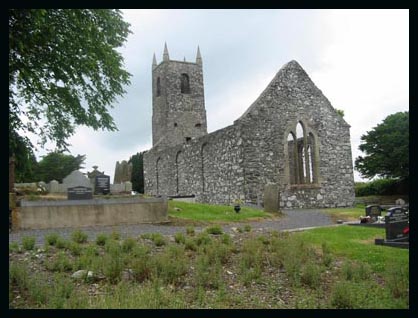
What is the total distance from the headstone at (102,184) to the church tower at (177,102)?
17.0 m

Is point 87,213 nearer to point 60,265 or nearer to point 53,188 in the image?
point 53,188

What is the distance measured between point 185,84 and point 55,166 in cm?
1588

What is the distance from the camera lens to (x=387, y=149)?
31.9m

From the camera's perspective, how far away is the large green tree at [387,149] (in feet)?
99.7

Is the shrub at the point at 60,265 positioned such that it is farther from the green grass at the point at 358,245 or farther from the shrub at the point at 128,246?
the green grass at the point at 358,245

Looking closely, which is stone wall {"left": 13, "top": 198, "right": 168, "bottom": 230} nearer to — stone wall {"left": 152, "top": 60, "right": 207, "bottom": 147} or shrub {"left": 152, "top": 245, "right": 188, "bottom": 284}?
shrub {"left": 152, "top": 245, "right": 188, "bottom": 284}

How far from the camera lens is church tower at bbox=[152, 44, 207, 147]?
117 ft

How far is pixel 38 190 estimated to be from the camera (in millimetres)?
16516

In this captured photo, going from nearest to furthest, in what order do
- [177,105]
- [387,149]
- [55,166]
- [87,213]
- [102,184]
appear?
[87,213]
[102,184]
[387,149]
[177,105]
[55,166]

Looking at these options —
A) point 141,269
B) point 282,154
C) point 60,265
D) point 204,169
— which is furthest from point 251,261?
point 204,169

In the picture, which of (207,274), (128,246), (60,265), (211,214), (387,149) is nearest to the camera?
(207,274)

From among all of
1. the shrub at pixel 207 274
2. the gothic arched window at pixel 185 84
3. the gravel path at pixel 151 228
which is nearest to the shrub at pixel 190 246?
the shrub at pixel 207 274

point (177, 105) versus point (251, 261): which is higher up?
point (177, 105)
